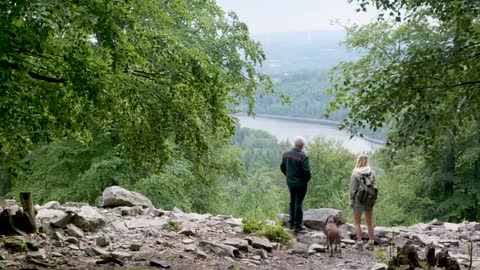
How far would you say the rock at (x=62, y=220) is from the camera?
839cm

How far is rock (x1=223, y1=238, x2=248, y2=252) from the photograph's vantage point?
27.6 ft

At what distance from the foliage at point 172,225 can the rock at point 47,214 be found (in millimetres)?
1787

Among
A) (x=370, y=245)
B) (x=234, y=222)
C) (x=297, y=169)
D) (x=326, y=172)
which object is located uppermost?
(x=297, y=169)

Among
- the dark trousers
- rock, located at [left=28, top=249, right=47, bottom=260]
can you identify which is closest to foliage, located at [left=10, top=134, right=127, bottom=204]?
the dark trousers

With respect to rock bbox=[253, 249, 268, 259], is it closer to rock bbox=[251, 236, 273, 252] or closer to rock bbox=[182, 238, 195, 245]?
rock bbox=[251, 236, 273, 252]

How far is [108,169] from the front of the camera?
1644 cm

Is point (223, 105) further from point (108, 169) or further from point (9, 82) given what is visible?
point (108, 169)

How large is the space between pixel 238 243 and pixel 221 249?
1.53 feet

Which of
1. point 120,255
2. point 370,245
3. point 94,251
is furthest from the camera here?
point 370,245

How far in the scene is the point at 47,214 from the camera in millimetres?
9023

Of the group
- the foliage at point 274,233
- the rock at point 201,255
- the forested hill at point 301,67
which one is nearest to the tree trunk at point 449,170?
the foliage at point 274,233

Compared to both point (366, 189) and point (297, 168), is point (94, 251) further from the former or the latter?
point (366, 189)

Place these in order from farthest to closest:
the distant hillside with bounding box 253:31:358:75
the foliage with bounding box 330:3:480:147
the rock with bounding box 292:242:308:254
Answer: the distant hillside with bounding box 253:31:358:75, the rock with bounding box 292:242:308:254, the foliage with bounding box 330:3:480:147

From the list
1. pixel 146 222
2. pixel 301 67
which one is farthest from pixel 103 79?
pixel 301 67
